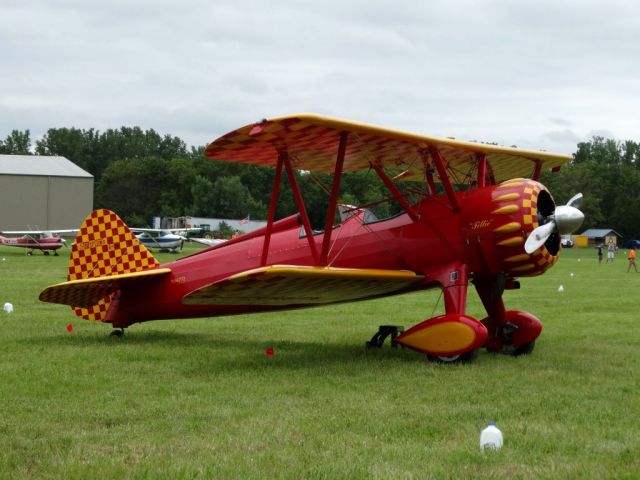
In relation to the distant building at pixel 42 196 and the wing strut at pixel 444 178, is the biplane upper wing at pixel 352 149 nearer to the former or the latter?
the wing strut at pixel 444 178

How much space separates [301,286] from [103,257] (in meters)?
4.15

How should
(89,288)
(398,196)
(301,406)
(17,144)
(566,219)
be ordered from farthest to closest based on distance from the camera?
(17,144), (89,288), (398,196), (566,219), (301,406)

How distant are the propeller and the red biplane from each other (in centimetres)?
2

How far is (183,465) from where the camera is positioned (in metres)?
5.46

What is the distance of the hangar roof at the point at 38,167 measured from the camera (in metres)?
89.4

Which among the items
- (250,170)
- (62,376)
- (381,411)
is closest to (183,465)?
(381,411)

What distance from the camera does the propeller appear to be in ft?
32.5

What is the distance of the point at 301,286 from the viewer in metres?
A: 10.2

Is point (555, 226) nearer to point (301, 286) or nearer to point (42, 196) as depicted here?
point (301, 286)

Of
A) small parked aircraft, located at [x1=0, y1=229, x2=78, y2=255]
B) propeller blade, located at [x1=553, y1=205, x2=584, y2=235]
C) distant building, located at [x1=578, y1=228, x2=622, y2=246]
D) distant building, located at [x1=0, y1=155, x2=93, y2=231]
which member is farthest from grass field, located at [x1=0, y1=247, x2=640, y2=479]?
distant building, located at [x1=578, y1=228, x2=622, y2=246]

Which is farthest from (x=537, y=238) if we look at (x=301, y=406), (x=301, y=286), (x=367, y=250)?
(x=301, y=406)

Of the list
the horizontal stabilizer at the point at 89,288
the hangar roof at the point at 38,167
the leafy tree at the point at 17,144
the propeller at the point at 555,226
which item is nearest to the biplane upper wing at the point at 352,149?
the propeller at the point at 555,226

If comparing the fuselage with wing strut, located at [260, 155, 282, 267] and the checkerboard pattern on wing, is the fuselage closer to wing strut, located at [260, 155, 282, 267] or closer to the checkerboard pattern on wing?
wing strut, located at [260, 155, 282, 267]

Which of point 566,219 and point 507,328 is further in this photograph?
point 507,328
